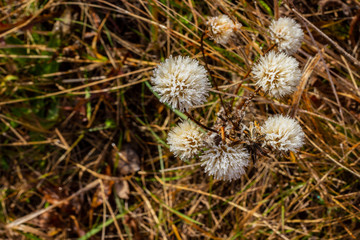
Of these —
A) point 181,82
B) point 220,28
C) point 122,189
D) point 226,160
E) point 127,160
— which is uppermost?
point 220,28

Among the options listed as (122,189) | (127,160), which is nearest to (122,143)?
(127,160)

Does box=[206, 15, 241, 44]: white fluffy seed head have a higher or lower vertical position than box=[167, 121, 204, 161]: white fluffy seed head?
higher

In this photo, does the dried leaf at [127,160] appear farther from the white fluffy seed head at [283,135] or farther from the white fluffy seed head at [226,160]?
the white fluffy seed head at [283,135]

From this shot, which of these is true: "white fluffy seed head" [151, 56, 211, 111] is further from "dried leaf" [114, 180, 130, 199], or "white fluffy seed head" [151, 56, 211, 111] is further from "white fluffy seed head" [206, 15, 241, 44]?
"dried leaf" [114, 180, 130, 199]

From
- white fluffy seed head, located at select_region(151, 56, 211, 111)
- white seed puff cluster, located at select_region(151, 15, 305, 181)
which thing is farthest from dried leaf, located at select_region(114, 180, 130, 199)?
white fluffy seed head, located at select_region(151, 56, 211, 111)

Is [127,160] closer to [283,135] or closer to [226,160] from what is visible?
[226,160]
